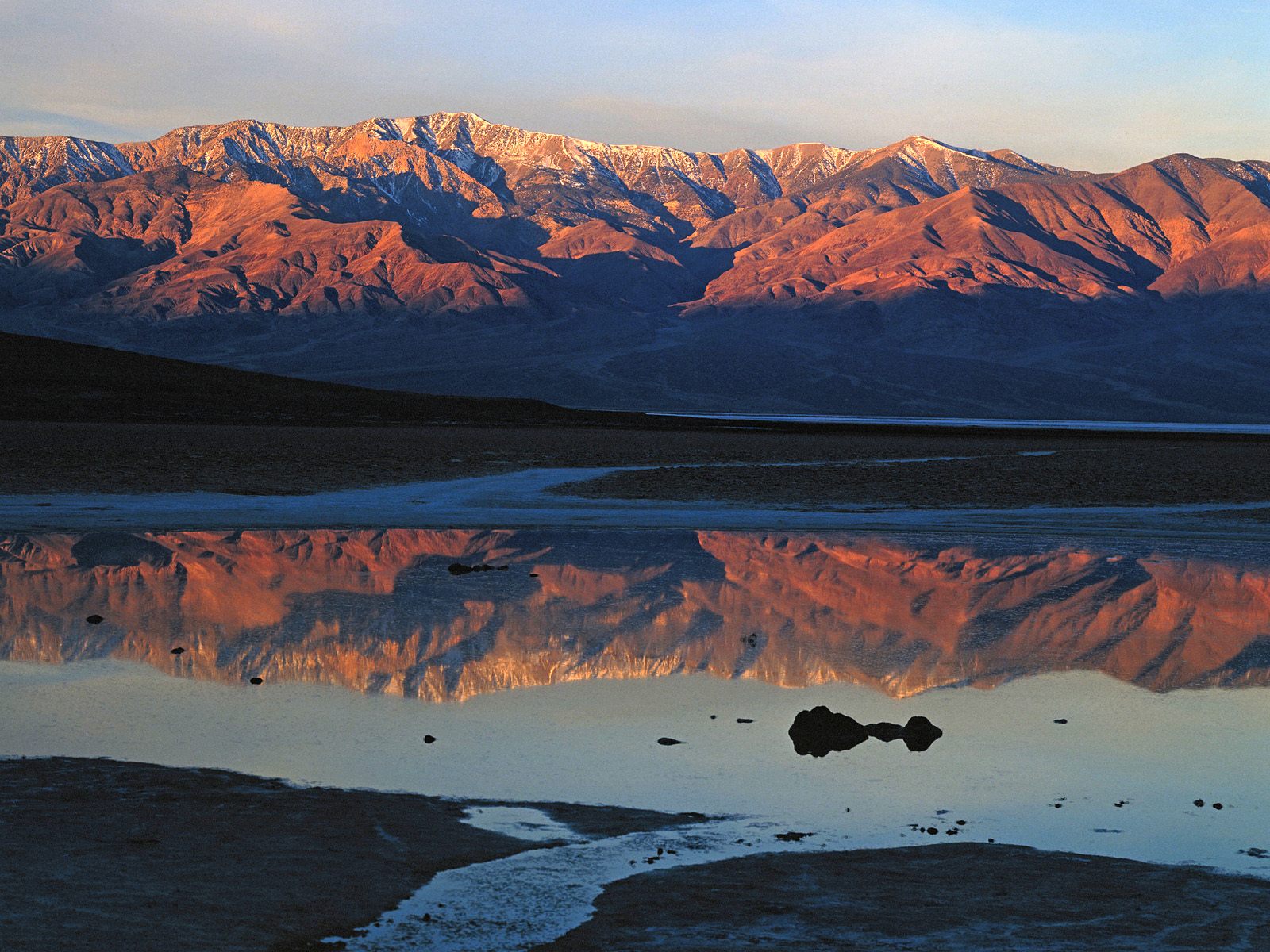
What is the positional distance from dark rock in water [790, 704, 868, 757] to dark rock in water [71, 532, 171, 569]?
41.2 ft

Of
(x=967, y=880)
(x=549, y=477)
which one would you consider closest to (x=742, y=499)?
(x=549, y=477)

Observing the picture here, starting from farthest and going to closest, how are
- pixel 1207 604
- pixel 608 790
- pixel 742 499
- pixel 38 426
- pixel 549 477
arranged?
1. pixel 38 426
2. pixel 549 477
3. pixel 742 499
4. pixel 1207 604
5. pixel 608 790

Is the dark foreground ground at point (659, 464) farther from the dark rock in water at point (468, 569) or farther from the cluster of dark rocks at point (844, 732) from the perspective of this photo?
the cluster of dark rocks at point (844, 732)

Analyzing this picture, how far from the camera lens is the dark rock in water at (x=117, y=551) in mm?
21219

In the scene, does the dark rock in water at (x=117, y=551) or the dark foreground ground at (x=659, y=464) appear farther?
the dark foreground ground at (x=659, y=464)

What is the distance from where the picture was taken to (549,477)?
44.0 m

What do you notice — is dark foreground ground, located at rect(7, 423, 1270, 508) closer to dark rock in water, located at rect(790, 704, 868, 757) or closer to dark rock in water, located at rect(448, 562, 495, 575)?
dark rock in water, located at rect(448, 562, 495, 575)

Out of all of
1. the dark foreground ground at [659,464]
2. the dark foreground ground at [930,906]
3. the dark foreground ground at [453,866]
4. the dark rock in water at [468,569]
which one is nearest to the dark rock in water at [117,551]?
the dark rock in water at [468,569]

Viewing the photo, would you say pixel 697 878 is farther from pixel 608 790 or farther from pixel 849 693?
pixel 849 693

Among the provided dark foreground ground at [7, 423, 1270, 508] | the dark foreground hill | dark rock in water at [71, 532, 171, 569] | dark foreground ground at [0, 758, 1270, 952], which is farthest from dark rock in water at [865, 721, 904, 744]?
the dark foreground hill

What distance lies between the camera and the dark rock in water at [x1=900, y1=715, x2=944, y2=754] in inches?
422

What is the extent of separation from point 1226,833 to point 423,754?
5.20 meters

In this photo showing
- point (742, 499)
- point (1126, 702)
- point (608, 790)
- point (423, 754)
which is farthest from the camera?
point (742, 499)

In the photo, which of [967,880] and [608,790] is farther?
[608,790]
